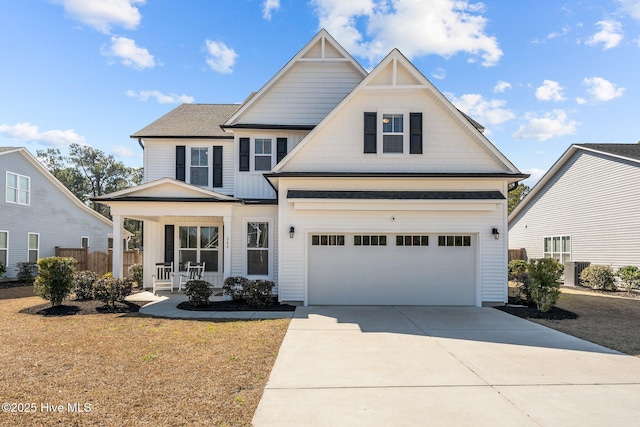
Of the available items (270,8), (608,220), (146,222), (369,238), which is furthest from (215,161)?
(608,220)

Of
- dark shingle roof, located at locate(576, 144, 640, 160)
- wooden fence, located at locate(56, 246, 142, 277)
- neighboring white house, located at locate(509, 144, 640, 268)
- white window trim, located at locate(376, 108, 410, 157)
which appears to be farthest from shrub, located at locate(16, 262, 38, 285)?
dark shingle roof, located at locate(576, 144, 640, 160)

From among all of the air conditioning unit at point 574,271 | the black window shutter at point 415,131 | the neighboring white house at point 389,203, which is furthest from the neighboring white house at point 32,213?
the air conditioning unit at point 574,271

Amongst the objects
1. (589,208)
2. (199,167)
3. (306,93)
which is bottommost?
(589,208)

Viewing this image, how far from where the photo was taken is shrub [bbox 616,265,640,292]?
15.9 meters

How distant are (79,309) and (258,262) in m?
5.46

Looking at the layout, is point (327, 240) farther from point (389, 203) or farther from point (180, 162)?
point (180, 162)

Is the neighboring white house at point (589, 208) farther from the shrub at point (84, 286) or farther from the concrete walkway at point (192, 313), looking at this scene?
the shrub at point (84, 286)

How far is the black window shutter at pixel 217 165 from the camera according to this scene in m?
15.2

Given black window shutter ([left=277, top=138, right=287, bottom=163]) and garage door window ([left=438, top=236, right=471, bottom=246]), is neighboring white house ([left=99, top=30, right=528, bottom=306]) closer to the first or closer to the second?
garage door window ([left=438, top=236, right=471, bottom=246])

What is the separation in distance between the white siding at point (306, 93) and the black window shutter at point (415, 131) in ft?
11.4

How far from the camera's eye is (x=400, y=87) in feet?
39.7

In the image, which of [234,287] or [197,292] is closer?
[197,292]

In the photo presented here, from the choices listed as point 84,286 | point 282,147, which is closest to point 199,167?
point 282,147

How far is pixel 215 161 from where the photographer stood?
15.3 m
